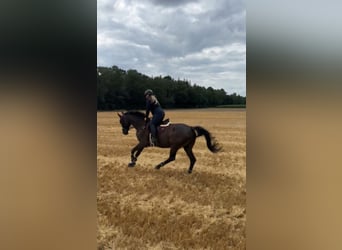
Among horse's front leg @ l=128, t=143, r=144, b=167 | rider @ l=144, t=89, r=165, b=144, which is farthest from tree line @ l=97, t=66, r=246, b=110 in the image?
horse's front leg @ l=128, t=143, r=144, b=167

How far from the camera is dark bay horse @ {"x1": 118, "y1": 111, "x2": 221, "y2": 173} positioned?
2.26 meters

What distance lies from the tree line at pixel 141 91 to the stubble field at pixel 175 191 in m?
0.08

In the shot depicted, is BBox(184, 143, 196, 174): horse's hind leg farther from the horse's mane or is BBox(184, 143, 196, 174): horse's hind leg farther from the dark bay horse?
the horse's mane

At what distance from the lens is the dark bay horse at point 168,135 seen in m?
2.26

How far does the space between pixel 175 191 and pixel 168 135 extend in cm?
43

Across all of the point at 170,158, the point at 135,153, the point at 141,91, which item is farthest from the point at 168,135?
the point at 141,91

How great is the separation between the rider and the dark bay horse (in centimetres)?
4

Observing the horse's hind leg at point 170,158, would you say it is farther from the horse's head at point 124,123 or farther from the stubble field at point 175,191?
the horse's head at point 124,123

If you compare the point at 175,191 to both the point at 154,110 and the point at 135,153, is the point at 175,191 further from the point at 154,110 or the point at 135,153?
the point at 154,110

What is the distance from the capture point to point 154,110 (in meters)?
2.28
